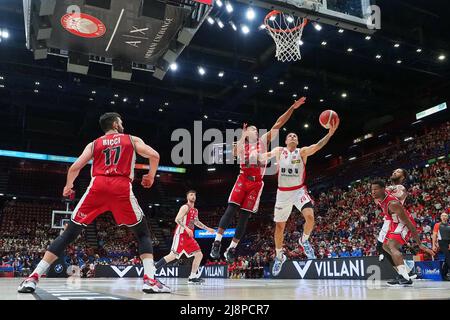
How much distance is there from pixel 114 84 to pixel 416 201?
16405 millimetres

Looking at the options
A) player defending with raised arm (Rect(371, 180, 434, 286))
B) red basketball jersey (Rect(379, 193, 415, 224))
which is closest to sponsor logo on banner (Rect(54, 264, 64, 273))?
player defending with raised arm (Rect(371, 180, 434, 286))

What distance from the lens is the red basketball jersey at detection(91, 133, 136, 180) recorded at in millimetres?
4680

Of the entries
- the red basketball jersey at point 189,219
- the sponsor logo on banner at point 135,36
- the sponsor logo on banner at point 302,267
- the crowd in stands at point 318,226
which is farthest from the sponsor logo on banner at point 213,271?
the sponsor logo on banner at point 135,36

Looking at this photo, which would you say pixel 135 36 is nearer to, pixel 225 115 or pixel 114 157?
pixel 114 157

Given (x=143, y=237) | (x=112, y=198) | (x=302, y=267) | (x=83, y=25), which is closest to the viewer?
(x=112, y=198)

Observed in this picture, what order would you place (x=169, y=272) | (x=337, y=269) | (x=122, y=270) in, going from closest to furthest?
(x=337, y=269) → (x=169, y=272) → (x=122, y=270)

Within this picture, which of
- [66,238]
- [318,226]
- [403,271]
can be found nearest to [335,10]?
[403,271]

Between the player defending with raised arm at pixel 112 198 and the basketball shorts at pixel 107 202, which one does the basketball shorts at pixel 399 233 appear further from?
the basketball shorts at pixel 107 202

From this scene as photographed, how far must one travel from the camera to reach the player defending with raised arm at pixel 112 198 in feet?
15.1

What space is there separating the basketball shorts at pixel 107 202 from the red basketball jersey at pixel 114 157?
88mm

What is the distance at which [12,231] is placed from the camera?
2816 cm

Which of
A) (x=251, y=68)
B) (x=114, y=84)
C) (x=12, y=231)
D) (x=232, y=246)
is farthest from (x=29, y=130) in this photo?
(x=232, y=246)

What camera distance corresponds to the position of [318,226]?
24516 mm

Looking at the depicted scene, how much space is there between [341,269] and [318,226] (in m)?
14.3
